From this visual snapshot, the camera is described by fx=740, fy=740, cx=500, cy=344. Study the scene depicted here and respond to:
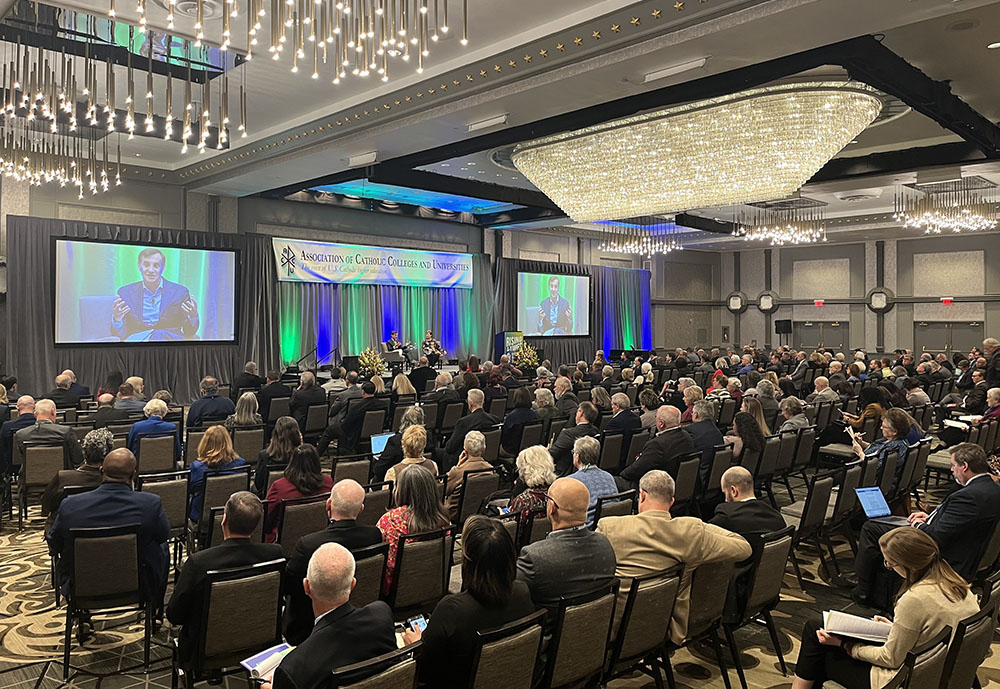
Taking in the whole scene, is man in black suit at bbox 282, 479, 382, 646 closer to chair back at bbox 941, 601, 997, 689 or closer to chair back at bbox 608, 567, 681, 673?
chair back at bbox 608, 567, 681, 673

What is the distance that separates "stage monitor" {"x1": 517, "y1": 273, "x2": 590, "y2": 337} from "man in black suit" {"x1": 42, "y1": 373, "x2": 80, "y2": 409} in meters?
14.0

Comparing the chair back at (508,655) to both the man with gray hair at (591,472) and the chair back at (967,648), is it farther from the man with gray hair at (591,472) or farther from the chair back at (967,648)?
the man with gray hair at (591,472)

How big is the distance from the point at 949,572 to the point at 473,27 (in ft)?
23.3

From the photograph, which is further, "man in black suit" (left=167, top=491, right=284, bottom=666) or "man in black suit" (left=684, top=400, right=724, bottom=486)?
"man in black suit" (left=684, top=400, right=724, bottom=486)

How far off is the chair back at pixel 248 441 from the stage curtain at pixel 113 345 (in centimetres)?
828

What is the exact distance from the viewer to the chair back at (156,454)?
652 cm

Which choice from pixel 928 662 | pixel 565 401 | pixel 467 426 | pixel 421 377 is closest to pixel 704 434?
pixel 467 426

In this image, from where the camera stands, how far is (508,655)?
8.26 ft

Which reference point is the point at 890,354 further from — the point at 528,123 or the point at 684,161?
the point at 528,123

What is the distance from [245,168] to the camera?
13.6 m

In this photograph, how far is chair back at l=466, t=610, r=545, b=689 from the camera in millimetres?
2447

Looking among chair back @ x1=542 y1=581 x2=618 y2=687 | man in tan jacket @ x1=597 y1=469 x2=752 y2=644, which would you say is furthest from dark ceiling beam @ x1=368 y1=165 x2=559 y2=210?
chair back @ x1=542 y1=581 x2=618 y2=687

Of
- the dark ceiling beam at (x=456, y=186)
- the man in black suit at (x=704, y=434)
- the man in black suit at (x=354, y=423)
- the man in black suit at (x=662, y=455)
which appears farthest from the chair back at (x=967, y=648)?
the dark ceiling beam at (x=456, y=186)

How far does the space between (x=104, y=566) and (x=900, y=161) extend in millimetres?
12924
